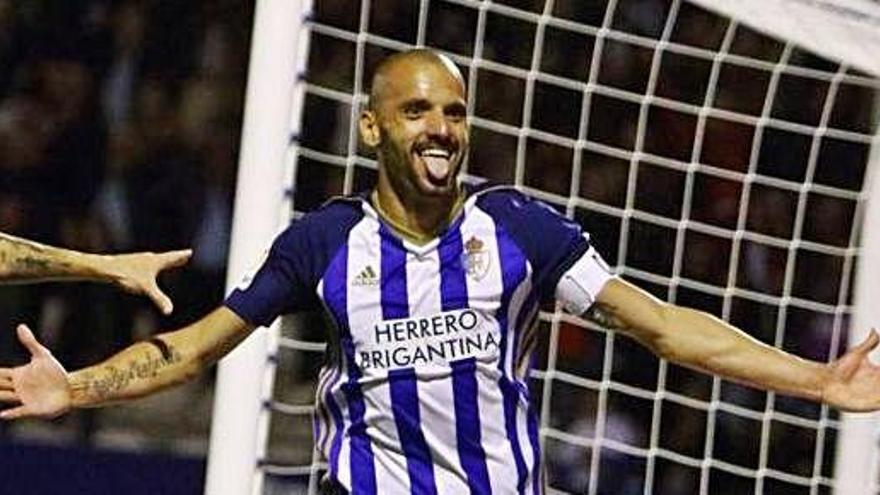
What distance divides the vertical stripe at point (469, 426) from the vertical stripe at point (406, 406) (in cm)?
7

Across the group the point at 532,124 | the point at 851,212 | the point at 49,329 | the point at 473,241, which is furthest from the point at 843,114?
the point at 49,329

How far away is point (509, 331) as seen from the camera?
454 cm

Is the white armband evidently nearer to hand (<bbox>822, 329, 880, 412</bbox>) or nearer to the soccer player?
the soccer player

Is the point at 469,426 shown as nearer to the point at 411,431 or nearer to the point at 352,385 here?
the point at 411,431

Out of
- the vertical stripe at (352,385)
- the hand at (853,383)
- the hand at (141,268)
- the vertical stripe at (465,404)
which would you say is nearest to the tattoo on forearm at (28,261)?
the hand at (141,268)

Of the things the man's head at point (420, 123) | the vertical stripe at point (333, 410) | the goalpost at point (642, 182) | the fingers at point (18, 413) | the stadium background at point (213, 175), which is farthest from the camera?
the stadium background at point (213, 175)

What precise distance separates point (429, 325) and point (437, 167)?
11.2 inches

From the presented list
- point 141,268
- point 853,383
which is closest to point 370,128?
point 141,268

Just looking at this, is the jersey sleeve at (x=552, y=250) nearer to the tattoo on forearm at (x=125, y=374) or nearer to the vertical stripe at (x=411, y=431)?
the vertical stripe at (x=411, y=431)

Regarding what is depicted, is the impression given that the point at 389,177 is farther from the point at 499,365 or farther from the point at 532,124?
the point at 532,124

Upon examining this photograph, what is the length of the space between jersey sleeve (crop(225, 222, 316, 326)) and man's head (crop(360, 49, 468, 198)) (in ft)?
0.70

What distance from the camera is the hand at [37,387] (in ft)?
14.5

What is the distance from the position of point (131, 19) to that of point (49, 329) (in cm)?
116

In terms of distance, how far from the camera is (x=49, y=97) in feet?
27.6
